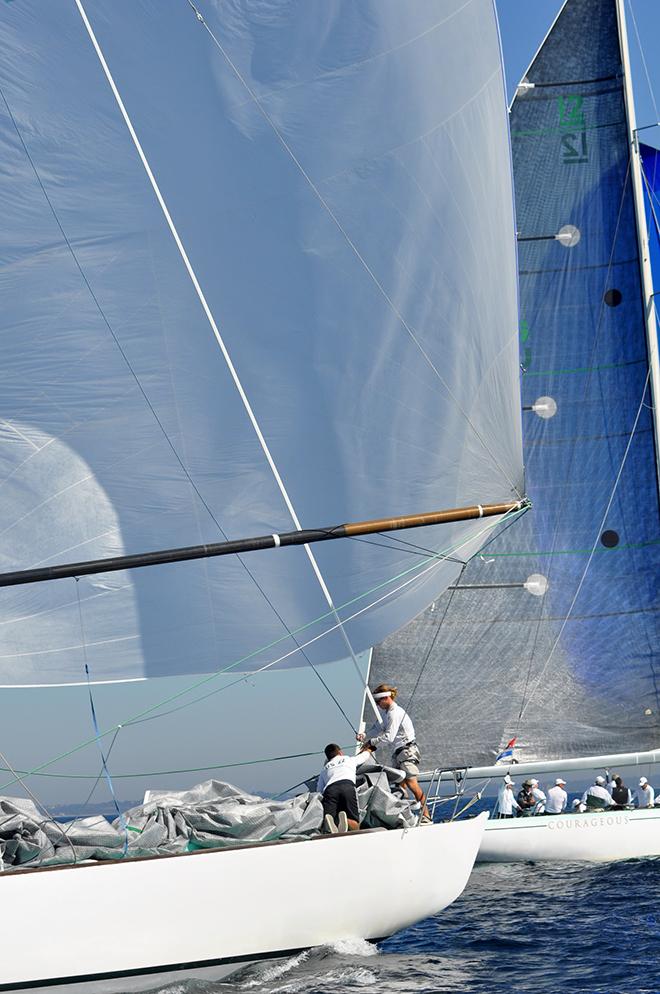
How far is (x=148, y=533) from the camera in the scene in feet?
40.7

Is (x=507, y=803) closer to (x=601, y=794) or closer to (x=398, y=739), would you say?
(x=601, y=794)

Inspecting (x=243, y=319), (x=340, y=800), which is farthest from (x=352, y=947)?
(x=243, y=319)

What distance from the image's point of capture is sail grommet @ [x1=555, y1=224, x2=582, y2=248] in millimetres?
24438

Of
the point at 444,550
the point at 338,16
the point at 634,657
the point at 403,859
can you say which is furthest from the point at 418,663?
the point at 338,16

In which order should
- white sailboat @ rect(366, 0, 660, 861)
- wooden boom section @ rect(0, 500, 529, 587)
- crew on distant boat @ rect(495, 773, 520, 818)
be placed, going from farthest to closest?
white sailboat @ rect(366, 0, 660, 861)
crew on distant boat @ rect(495, 773, 520, 818)
wooden boom section @ rect(0, 500, 529, 587)

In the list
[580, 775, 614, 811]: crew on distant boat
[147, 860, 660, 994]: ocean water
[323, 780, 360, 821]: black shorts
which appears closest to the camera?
[147, 860, 660, 994]: ocean water

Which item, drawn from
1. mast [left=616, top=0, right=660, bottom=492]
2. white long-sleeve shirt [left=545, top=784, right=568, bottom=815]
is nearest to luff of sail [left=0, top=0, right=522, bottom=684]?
white long-sleeve shirt [left=545, top=784, right=568, bottom=815]

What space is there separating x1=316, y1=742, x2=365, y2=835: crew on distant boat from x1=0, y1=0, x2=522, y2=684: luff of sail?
142 centimetres

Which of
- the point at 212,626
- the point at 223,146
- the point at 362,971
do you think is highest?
the point at 223,146

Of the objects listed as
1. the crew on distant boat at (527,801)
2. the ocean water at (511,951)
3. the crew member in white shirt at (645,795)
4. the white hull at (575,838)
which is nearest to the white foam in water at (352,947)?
the ocean water at (511,951)

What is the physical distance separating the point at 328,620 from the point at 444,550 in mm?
1400

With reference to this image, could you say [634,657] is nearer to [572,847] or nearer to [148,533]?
[572,847]

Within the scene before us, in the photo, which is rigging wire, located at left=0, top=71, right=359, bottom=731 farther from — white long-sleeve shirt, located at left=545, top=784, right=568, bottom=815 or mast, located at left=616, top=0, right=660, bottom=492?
mast, located at left=616, top=0, right=660, bottom=492

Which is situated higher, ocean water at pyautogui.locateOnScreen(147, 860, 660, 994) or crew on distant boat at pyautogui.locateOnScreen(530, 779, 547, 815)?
crew on distant boat at pyautogui.locateOnScreen(530, 779, 547, 815)
